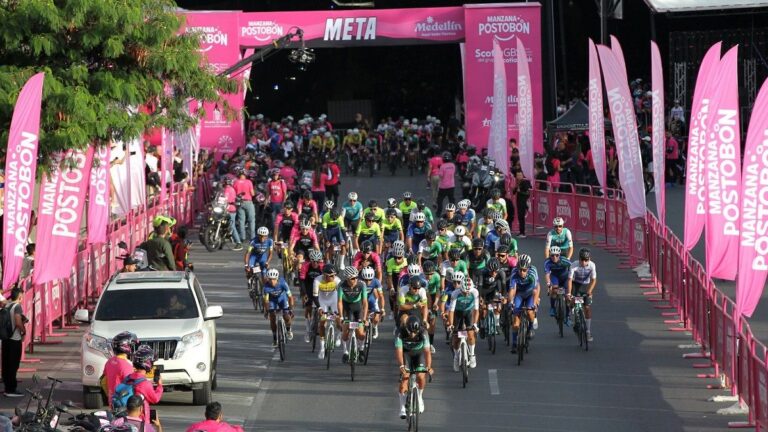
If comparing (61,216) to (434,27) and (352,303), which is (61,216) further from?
(434,27)

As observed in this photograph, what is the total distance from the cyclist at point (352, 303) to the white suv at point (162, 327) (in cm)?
260

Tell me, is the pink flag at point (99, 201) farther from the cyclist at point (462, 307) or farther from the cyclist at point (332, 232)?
the cyclist at point (462, 307)

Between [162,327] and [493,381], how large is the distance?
5058mm

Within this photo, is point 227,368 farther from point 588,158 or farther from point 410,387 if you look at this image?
point 588,158

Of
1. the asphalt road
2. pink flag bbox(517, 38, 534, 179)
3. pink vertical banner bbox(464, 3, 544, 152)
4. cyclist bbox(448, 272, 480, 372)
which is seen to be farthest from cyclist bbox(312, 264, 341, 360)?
pink vertical banner bbox(464, 3, 544, 152)

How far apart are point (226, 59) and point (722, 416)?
30211mm

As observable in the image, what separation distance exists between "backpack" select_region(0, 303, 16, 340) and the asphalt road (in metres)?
0.89

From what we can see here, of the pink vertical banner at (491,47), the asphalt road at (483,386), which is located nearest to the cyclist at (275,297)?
the asphalt road at (483,386)

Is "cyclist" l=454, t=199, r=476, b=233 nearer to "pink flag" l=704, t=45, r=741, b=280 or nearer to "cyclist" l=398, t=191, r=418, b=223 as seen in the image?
"cyclist" l=398, t=191, r=418, b=223

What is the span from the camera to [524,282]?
79.3 ft

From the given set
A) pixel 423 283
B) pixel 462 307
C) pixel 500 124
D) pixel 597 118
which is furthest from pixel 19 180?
pixel 500 124

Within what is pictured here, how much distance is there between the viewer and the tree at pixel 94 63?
22.7 metres

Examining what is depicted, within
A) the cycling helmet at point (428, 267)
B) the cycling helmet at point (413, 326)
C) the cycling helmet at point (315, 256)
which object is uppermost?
the cycling helmet at point (315, 256)

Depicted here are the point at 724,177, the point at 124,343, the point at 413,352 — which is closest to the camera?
the point at 124,343
